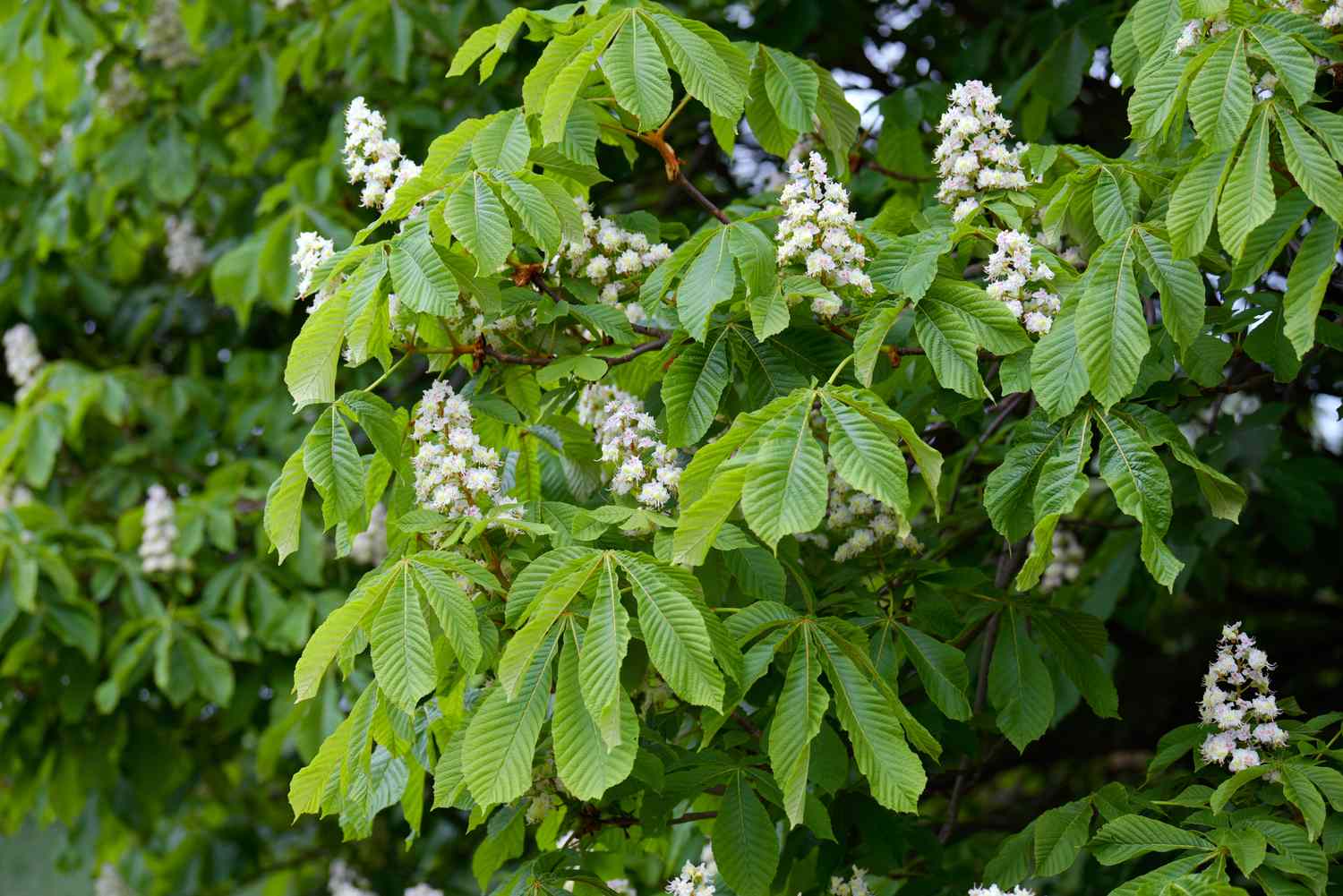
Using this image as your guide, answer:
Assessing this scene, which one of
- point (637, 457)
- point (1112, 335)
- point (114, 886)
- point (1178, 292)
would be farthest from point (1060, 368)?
point (114, 886)

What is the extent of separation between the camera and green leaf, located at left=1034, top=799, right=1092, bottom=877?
2.14 metres

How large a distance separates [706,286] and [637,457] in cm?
31

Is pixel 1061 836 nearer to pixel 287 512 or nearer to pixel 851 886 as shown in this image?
pixel 851 886

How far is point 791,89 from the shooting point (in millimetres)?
2473

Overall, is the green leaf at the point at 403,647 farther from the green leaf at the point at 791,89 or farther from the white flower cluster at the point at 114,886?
the white flower cluster at the point at 114,886

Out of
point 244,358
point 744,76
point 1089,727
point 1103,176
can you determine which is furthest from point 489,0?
point 1089,727

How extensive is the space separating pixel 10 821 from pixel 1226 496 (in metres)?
4.62

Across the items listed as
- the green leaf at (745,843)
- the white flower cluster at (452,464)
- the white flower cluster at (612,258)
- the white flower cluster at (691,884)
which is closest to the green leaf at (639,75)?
the white flower cluster at (612,258)

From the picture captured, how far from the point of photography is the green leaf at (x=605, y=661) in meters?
1.76

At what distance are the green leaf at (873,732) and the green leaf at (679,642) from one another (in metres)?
0.22

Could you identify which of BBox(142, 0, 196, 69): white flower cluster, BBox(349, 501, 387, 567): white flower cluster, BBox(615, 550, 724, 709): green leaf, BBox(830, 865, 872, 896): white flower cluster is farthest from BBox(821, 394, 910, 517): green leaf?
BBox(142, 0, 196, 69): white flower cluster

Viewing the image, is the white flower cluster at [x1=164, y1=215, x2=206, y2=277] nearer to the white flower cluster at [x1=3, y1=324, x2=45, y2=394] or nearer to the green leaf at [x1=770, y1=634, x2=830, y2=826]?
the white flower cluster at [x1=3, y1=324, x2=45, y2=394]

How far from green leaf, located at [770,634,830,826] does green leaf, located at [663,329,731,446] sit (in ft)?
1.29

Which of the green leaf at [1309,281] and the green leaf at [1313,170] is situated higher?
the green leaf at [1313,170]
